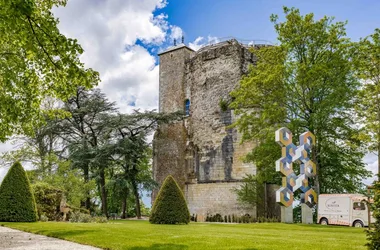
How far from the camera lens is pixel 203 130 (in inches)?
1228

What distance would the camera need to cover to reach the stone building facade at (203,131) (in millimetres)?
28594

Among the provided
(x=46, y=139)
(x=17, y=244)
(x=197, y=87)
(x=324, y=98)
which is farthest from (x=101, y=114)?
(x=17, y=244)

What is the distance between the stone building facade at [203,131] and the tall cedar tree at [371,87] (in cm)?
989

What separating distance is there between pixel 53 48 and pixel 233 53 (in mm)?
22818

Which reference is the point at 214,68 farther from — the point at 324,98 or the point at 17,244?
the point at 17,244

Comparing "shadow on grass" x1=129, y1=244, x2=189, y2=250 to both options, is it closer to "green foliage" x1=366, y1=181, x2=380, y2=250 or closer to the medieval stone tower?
"green foliage" x1=366, y1=181, x2=380, y2=250

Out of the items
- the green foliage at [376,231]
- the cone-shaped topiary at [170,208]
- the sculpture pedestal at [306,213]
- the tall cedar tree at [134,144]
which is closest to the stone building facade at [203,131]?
the tall cedar tree at [134,144]

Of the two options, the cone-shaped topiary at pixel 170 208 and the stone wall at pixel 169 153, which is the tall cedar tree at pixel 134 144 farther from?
the cone-shaped topiary at pixel 170 208

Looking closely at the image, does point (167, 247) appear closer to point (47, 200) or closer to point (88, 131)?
point (47, 200)

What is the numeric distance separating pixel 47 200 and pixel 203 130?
1385 cm

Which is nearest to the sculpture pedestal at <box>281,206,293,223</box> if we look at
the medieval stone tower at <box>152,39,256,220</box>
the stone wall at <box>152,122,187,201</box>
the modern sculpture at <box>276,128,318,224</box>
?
the modern sculpture at <box>276,128,318,224</box>

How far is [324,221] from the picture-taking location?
21.2 m

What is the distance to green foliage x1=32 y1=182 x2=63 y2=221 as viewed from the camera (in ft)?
66.5

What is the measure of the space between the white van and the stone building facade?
6696 mm
